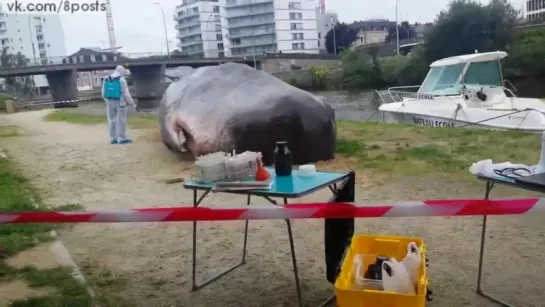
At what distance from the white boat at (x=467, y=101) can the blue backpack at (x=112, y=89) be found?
25.3ft

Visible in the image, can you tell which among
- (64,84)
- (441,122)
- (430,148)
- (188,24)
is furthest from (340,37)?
(430,148)

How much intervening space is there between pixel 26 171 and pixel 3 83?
2130 inches

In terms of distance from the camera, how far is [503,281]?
12.6ft

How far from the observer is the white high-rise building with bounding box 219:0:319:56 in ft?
230

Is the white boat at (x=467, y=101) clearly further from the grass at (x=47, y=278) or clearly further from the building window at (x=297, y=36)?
the building window at (x=297, y=36)

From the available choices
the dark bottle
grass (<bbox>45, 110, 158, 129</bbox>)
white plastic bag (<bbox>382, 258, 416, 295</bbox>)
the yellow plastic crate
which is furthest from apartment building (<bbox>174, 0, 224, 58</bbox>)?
white plastic bag (<bbox>382, 258, 416, 295</bbox>)

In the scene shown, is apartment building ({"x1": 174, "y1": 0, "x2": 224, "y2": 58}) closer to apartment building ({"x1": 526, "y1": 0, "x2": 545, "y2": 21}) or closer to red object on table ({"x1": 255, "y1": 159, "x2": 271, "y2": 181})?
apartment building ({"x1": 526, "y1": 0, "x2": 545, "y2": 21})

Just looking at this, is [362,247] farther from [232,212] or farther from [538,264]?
[538,264]

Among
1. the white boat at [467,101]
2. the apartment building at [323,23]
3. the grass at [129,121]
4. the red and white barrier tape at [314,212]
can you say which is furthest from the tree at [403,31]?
the red and white barrier tape at [314,212]

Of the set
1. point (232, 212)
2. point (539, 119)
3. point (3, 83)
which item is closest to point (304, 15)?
point (3, 83)

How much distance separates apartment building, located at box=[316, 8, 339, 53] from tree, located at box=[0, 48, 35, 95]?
35766mm

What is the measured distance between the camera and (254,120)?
7.89 meters

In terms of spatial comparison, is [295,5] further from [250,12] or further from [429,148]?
[429,148]

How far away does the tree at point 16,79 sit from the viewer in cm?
4695
